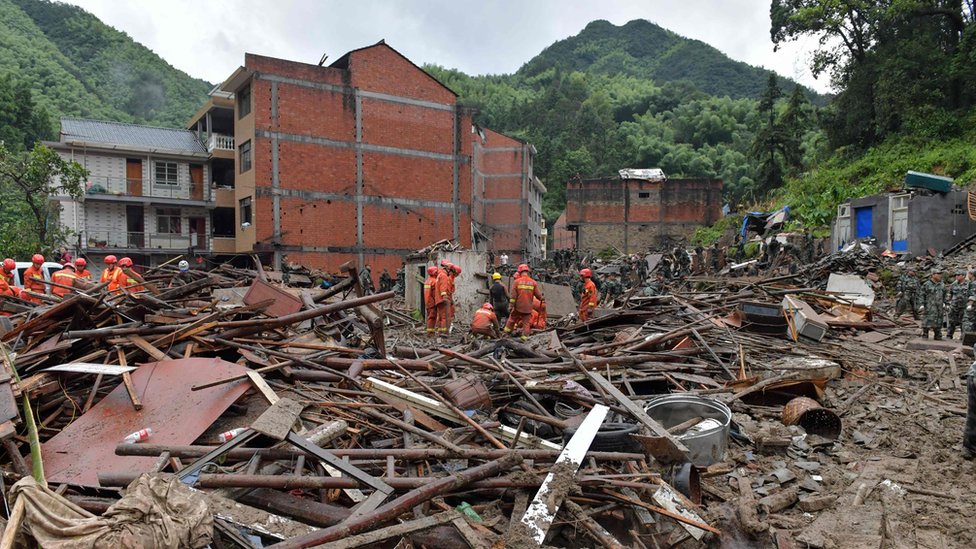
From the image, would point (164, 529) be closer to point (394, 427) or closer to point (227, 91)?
point (394, 427)

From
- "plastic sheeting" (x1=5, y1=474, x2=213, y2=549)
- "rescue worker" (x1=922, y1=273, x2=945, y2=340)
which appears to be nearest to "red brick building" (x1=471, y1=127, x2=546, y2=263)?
"rescue worker" (x1=922, y1=273, x2=945, y2=340)

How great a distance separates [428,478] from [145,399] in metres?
2.69

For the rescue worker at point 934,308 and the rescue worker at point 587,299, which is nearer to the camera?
the rescue worker at point 934,308

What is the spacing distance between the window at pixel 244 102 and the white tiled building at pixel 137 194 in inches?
165

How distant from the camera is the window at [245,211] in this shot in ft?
88.2

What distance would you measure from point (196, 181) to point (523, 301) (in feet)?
84.9

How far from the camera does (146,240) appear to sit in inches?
1147

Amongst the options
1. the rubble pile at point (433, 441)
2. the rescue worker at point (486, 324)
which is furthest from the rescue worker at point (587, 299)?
the rubble pile at point (433, 441)

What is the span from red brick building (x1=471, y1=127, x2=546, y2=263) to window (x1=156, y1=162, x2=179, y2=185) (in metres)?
20.9

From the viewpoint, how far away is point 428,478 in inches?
145

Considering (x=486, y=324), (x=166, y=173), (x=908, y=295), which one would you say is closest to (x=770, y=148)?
(x=908, y=295)

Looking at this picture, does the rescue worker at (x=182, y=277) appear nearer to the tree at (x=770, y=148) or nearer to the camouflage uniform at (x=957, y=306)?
the camouflage uniform at (x=957, y=306)

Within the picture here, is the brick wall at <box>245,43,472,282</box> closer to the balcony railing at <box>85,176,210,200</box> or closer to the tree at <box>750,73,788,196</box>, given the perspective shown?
the balcony railing at <box>85,176,210,200</box>

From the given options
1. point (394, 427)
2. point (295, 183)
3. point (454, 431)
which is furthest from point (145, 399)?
point (295, 183)
